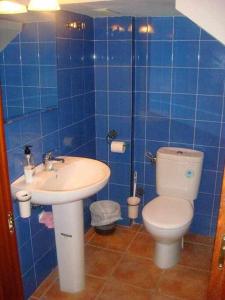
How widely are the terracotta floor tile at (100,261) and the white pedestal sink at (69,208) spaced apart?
0.24 meters

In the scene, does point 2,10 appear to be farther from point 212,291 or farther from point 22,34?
point 212,291

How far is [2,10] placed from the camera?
5.74ft

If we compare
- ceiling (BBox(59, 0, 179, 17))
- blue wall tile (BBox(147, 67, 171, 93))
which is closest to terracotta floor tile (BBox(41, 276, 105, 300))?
blue wall tile (BBox(147, 67, 171, 93))

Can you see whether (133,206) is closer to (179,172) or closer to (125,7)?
(179,172)

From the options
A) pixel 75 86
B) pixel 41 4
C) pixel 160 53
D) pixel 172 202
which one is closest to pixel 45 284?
pixel 172 202

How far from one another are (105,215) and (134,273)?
0.64 m

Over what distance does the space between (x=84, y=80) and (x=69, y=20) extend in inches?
20.4

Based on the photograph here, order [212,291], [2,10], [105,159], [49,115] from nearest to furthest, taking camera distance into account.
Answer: [212,291] < [2,10] < [49,115] < [105,159]

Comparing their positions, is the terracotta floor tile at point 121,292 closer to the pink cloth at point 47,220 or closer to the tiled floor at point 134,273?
the tiled floor at point 134,273

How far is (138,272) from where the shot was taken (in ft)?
8.73

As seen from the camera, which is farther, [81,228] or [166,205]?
[166,205]

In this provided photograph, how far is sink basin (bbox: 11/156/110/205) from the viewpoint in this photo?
1902 millimetres

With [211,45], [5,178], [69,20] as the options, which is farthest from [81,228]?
[211,45]

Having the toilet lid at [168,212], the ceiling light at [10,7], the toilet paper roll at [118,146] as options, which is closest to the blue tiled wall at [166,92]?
the toilet paper roll at [118,146]
